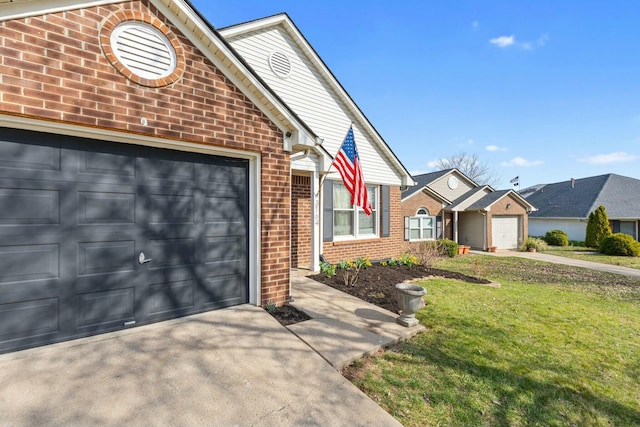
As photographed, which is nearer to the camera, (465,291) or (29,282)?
(29,282)

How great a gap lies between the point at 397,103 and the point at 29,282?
55.2ft

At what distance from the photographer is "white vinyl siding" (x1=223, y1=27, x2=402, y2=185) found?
8094 mm

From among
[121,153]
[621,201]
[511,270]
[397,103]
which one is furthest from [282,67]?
[621,201]

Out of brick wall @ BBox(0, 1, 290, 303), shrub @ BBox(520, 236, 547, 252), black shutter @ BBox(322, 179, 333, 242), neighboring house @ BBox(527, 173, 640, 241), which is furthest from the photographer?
neighboring house @ BBox(527, 173, 640, 241)

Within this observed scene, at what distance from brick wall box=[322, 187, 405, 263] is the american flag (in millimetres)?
3147

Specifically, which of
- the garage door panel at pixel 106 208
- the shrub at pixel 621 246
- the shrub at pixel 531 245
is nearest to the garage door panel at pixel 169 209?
the garage door panel at pixel 106 208

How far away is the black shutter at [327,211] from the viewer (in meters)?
8.57

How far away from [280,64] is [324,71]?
1519 millimetres

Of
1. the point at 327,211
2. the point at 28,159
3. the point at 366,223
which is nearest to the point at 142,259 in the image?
the point at 28,159

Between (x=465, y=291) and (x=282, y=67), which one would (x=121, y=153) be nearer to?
(x=282, y=67)

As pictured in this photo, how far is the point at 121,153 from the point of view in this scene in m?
3.59

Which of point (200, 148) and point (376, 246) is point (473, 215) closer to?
point (376, 246)

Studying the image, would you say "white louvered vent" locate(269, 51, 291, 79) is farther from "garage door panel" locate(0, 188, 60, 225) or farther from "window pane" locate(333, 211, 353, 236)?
"garage door panel" locate(0, 188, 60, 225)

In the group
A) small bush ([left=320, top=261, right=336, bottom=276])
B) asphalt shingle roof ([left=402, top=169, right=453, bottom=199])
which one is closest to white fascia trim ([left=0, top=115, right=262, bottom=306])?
small bush ([left=320, top=261, right=336, bottom=276])
